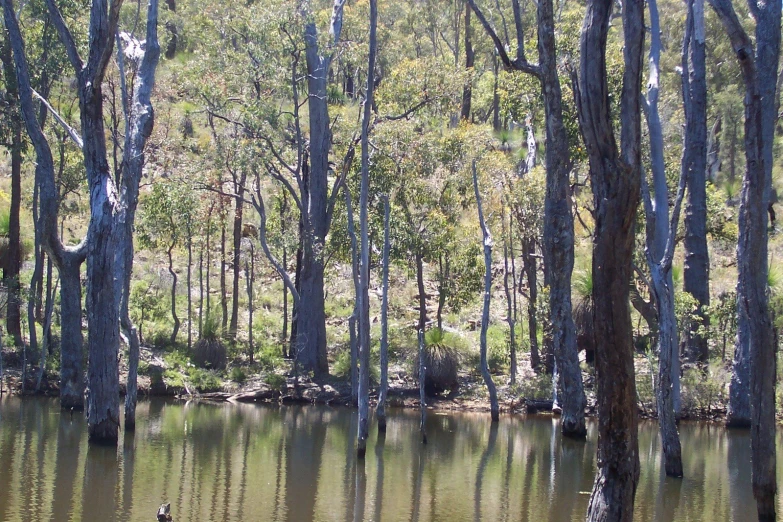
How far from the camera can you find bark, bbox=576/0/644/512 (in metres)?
7.04

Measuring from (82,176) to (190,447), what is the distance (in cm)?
1222

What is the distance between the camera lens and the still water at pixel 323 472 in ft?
39.9

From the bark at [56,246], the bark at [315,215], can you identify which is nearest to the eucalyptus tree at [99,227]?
the bark at [56,246]

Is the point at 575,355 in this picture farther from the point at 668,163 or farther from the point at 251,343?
the point at 251,343

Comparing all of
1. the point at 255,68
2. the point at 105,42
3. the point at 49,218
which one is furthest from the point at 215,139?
the point at 105,42

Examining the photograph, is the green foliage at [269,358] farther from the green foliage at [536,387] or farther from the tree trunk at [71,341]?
the tree trunk at [71,341]

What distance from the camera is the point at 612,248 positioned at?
23.4ft

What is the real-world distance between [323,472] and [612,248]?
9.45 meters

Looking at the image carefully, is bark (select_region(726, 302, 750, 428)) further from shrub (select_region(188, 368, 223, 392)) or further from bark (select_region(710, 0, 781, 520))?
shrub (select_region(188, 368, 223, 392))

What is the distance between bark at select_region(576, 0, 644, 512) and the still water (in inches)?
205

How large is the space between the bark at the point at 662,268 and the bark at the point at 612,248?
571cm

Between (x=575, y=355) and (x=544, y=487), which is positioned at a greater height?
(x=575, y=355)

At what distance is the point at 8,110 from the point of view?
23.7 meters

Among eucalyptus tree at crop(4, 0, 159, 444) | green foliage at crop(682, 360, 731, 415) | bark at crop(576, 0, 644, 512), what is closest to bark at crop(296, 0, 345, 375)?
green foliage at crop(682, 360, 731, 415)
